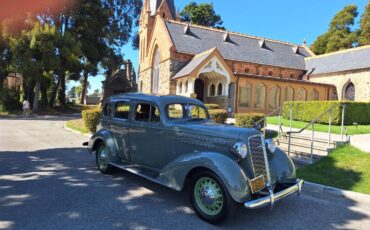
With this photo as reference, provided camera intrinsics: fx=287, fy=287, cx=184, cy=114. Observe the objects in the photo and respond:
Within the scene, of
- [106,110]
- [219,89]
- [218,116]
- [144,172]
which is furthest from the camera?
[219,89]

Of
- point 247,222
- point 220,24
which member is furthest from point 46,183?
point 220,24

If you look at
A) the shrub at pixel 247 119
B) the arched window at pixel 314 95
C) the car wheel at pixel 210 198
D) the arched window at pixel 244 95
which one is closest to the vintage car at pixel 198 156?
the car wheel at pixel 210 198

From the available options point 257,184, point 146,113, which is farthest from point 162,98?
point 257,184

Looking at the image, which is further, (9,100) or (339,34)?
(339,34)

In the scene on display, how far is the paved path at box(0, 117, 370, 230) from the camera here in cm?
441

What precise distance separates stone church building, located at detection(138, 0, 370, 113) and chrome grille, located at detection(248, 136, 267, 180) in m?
15.9

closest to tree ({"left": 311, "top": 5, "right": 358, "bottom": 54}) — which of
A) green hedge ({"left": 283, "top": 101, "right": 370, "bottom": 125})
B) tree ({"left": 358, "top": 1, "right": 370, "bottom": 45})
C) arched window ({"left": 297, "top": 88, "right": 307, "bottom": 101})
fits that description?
tree ({"left": 358, "top": 1, "right": 370, "bottom": 45})

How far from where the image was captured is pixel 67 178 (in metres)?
6.64

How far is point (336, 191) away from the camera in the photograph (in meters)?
6.33

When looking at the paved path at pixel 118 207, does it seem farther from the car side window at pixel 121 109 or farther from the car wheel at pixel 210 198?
the car side window at pixel 121 109

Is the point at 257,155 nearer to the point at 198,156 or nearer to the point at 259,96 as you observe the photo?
the point at 198,156

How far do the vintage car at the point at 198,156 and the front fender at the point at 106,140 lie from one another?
0.08 feet

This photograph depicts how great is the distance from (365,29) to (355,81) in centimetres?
2485

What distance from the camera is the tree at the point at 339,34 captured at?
47219mm
